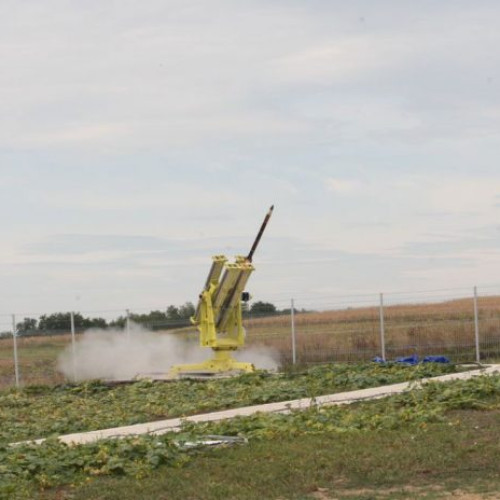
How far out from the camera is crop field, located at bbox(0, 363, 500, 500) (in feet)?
35.1

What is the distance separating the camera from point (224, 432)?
1358 cm

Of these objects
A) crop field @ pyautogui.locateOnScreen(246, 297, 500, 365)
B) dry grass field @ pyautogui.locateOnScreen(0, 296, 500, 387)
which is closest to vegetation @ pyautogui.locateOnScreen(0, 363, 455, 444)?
dry grass field @ pyautogui.locateOnScreen(0, 296, 500, 387)

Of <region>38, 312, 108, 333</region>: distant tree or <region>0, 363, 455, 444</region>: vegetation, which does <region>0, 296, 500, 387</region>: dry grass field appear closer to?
<region>38, 312, 108, 333</region>: distant tree

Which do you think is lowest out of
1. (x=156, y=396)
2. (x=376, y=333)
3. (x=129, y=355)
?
(x=156, y=396)

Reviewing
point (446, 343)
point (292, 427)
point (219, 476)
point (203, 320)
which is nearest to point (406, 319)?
point (446, 343)

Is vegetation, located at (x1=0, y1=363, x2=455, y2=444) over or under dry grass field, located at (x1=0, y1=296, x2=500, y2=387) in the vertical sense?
under

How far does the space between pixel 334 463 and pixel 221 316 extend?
15.7 m

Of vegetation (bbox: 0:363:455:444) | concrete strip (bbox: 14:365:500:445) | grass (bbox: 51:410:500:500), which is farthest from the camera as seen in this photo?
vegetation (bbox: 0:363:455:444)

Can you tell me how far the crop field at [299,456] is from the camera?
35.1 feet

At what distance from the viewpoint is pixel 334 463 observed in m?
11.5

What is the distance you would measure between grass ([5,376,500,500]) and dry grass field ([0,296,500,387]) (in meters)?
16.8

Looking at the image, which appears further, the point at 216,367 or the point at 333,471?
the point at 216,367

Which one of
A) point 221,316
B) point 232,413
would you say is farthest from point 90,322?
point 232,413

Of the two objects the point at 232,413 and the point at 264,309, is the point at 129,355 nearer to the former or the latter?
the point at 264,309
